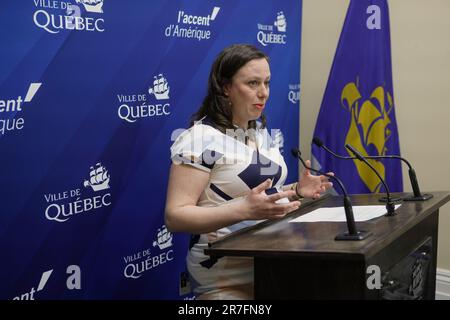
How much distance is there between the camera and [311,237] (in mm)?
1870

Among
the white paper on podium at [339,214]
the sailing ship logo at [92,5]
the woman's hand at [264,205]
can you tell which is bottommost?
the white paper on podium at [339,214]

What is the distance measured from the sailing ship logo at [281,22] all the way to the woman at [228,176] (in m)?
1.61

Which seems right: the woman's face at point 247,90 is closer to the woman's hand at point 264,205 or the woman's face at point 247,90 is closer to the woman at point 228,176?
the woman at point 228,176

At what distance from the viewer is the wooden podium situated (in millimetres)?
1720

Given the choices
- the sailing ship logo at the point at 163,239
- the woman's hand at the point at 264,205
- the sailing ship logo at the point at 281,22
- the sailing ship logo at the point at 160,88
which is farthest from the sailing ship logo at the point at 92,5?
the sailing ship logo at the point at 281,22

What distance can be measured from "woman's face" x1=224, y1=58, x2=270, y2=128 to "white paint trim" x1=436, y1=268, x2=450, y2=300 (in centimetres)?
234

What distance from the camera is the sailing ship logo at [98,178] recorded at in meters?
2.77

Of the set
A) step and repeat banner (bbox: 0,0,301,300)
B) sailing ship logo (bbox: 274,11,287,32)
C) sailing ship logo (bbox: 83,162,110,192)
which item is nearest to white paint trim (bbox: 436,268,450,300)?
step and repeat banner (bbox: 0,0,301,300)

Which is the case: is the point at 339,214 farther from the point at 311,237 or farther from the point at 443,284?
the point at 443,284

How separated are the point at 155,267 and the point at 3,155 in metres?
1.09

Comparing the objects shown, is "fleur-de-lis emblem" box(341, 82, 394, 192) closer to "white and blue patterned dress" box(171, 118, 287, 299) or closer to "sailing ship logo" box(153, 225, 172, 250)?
"sailing ship logo" box(153, 225, 172, 250)

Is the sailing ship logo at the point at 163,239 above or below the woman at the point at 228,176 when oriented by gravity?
below
